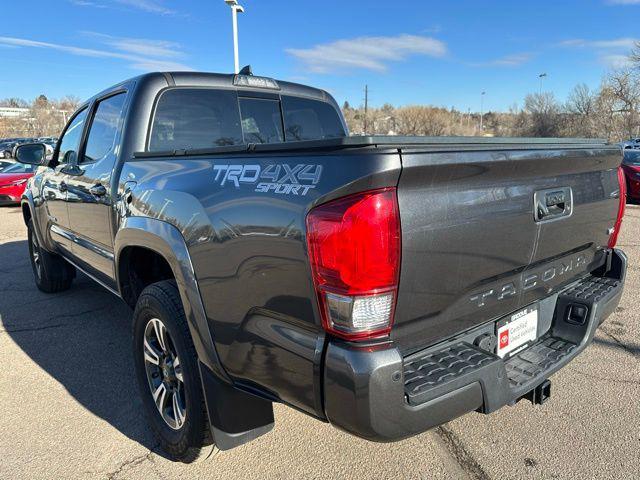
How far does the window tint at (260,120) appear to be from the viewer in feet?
→ 11.1

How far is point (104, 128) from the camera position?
11.4ft

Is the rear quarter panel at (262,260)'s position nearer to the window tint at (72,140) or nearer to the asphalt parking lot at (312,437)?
the asphalt parking lot at (312,437)

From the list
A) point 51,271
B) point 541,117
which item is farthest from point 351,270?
point 541,117

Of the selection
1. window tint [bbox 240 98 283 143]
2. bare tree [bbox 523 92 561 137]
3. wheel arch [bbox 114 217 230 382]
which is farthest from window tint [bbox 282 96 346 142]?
bare tree [bbox 523 92 561 137]

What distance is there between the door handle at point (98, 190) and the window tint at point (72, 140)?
A: 80 cm

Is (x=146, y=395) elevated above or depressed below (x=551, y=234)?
below

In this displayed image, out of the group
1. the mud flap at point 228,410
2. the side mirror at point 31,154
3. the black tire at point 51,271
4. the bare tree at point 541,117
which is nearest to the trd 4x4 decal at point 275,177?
the mud flap at point 228,410

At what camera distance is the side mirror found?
4.61 m

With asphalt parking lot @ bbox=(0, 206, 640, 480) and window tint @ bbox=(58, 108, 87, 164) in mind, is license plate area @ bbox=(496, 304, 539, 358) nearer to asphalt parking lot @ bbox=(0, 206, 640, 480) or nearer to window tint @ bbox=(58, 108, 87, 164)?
asphalt parking lot @ bbox=(0, 206, 640, 480)

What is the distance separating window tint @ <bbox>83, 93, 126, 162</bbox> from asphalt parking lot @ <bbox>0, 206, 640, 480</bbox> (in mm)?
1594

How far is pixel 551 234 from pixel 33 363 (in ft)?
12.3

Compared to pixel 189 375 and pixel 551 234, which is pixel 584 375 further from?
pixel 189 375

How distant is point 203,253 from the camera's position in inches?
79.0

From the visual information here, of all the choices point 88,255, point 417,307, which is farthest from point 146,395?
point 417,307
